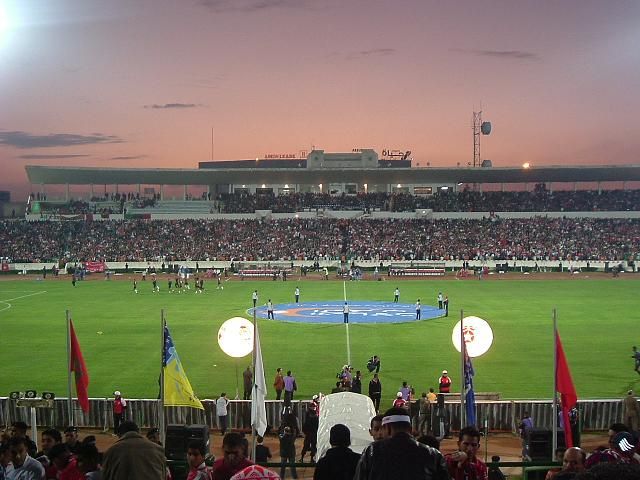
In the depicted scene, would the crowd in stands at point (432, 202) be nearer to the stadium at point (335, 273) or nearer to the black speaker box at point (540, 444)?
the stadium at point (335, 273)

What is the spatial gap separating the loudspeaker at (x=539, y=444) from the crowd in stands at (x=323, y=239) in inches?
2384

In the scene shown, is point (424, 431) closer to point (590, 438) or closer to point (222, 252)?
point (590, 438)

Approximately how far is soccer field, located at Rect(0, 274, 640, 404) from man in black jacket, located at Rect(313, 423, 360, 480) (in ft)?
55.5

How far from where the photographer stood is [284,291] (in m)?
53.9

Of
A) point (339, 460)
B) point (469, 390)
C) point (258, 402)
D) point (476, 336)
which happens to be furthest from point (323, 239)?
point (339, 460)

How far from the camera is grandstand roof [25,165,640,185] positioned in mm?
84312

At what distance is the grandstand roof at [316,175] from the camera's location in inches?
3319

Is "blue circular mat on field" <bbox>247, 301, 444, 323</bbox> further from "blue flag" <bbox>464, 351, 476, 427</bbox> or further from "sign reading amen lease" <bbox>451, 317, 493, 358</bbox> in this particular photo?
"blue flag" <bbox>464, 351, 476, 427</bbox>

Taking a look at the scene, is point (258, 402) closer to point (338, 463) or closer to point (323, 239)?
point (338, 463)

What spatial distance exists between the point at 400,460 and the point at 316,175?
8287 centimetres

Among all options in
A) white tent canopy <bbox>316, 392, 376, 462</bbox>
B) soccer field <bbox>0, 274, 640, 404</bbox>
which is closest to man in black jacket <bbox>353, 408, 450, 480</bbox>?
white tent canopy <bbox>316, 392, 376, 462</bbox>

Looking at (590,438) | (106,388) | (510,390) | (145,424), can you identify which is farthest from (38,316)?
(590,438)

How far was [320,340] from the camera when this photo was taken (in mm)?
32938

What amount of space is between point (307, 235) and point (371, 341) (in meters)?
50.4
